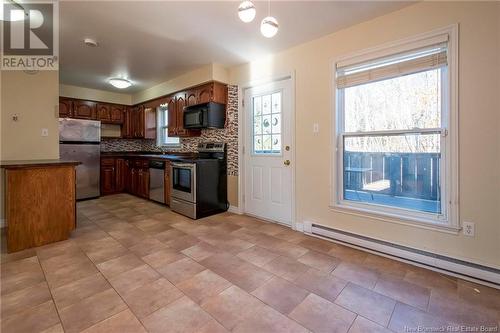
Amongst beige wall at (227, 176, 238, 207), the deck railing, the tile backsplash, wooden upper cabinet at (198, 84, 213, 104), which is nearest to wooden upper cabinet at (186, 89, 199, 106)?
wooden upper cabinet at (198, 84, 213, 104)

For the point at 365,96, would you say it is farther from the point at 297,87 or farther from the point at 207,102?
the point at 207,102

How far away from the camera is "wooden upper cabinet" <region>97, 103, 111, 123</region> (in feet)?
18.4

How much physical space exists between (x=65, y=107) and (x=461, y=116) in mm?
6647

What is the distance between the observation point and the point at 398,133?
242 cm

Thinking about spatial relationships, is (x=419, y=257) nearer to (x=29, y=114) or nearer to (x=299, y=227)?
(x=299, y=227)

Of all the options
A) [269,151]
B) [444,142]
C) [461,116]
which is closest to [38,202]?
[269,151]

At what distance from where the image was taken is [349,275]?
2.05m

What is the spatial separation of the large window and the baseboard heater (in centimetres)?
31

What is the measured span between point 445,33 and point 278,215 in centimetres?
272

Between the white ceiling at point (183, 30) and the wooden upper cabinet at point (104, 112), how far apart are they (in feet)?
5.16

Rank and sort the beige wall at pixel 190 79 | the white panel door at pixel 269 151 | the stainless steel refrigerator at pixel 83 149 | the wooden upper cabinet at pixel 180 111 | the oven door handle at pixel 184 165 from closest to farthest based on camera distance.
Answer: the white panel door at pixel 269 151 → the oven door handle at pixel 184 165 → the beige wall at pixel 190 79 → the wooden upper cabinet at pixel 180 111 → the stainless steel refrigerator at pixel 83 149

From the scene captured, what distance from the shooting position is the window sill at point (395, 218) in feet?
6.98

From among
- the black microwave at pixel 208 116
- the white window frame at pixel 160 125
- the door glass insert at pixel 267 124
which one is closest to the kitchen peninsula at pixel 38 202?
the black microwave at pixel 208 116

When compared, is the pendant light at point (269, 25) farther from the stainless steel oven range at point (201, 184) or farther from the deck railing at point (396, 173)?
the stainless steel oven range at point (201, 184)
